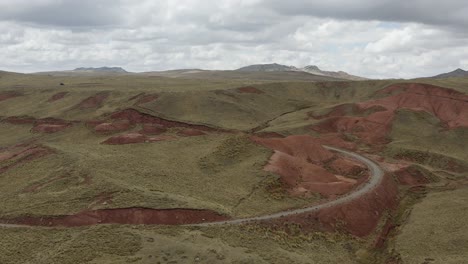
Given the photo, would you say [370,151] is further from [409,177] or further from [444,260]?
[444,260]

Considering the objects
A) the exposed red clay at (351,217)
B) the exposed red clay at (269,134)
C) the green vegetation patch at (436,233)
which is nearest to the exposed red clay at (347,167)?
the exposed red clay at (351,217)

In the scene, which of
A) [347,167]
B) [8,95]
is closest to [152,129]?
[347,167]

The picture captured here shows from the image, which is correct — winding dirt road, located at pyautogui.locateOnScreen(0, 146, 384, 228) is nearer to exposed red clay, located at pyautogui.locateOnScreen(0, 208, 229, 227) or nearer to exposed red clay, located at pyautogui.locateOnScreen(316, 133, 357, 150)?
exposed red clay, located at pyautogui.locateOnScreen(0, 208, 229, 227)

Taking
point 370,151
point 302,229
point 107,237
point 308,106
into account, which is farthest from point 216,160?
point 308,106

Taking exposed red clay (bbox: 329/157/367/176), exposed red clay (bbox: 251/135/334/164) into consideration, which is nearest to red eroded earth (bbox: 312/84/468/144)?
exposed red clay (bbox: 251/135/334/164)

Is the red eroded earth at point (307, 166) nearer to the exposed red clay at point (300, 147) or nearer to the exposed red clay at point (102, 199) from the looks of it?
the exposed red clay at point (300, 147)

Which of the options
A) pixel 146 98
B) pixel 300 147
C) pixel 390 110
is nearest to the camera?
pixel 300 147

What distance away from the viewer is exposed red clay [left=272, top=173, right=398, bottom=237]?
48.5m

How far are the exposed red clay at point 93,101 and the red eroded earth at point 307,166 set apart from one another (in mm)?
57615

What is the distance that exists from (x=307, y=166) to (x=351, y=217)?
17.7m

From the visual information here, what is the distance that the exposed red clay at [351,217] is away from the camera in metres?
48.5

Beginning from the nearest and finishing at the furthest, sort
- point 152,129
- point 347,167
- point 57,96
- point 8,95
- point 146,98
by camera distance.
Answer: point 347,167 < point 152,129 < point 146,98 < point 57,96 < point 8,95

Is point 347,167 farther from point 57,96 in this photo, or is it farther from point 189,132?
point 57,96

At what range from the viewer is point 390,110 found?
347ft
